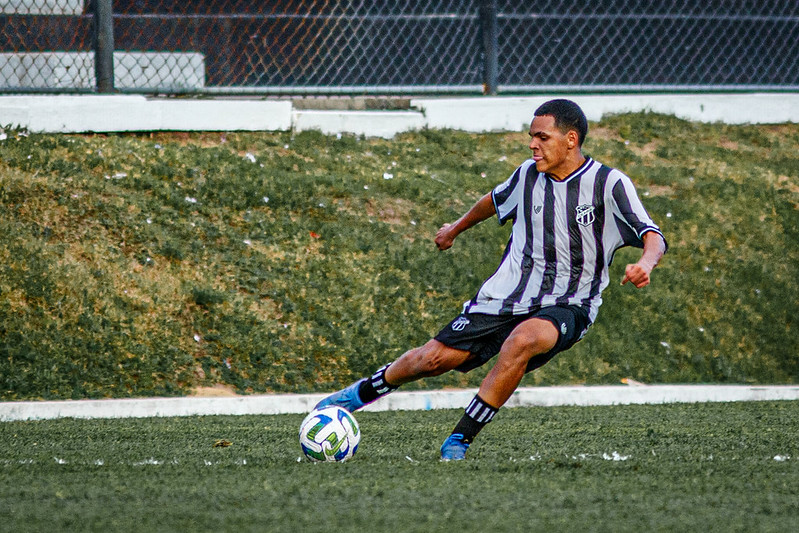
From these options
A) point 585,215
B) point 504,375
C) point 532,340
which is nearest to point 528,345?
point 532,340

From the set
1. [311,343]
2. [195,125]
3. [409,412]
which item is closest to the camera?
[409,412]

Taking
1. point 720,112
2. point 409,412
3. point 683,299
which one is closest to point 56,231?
point 409,412

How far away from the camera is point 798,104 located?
13305 mm

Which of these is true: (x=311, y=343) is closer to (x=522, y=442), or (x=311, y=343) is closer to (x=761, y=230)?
(x=522, y=442)

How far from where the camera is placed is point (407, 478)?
4.72 meters

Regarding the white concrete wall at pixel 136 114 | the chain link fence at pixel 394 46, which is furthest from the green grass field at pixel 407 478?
the chain link fence at pixel 394 46

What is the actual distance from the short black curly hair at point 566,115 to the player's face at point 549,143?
0.08 feet

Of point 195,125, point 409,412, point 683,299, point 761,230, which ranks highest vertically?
point 195,125

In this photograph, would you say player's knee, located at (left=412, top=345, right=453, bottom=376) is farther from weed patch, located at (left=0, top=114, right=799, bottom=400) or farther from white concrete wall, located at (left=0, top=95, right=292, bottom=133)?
white concrete wall, located at (left=0, top=95, right=292, bottom=133)

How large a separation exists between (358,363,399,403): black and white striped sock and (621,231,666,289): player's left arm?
1331 millimetres

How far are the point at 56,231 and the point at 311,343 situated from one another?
2.21m

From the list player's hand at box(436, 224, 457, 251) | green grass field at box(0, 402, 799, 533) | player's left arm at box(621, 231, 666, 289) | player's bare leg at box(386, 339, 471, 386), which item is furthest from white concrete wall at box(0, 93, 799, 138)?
player's left arm at box(621, 231, 666, 289)

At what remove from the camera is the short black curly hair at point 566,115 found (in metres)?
5.54

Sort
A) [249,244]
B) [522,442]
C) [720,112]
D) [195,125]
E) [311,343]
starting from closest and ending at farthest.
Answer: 1. [522,442]
2. [311,343]
3. [249,244]
4. [195,125]
5. [720,112]
